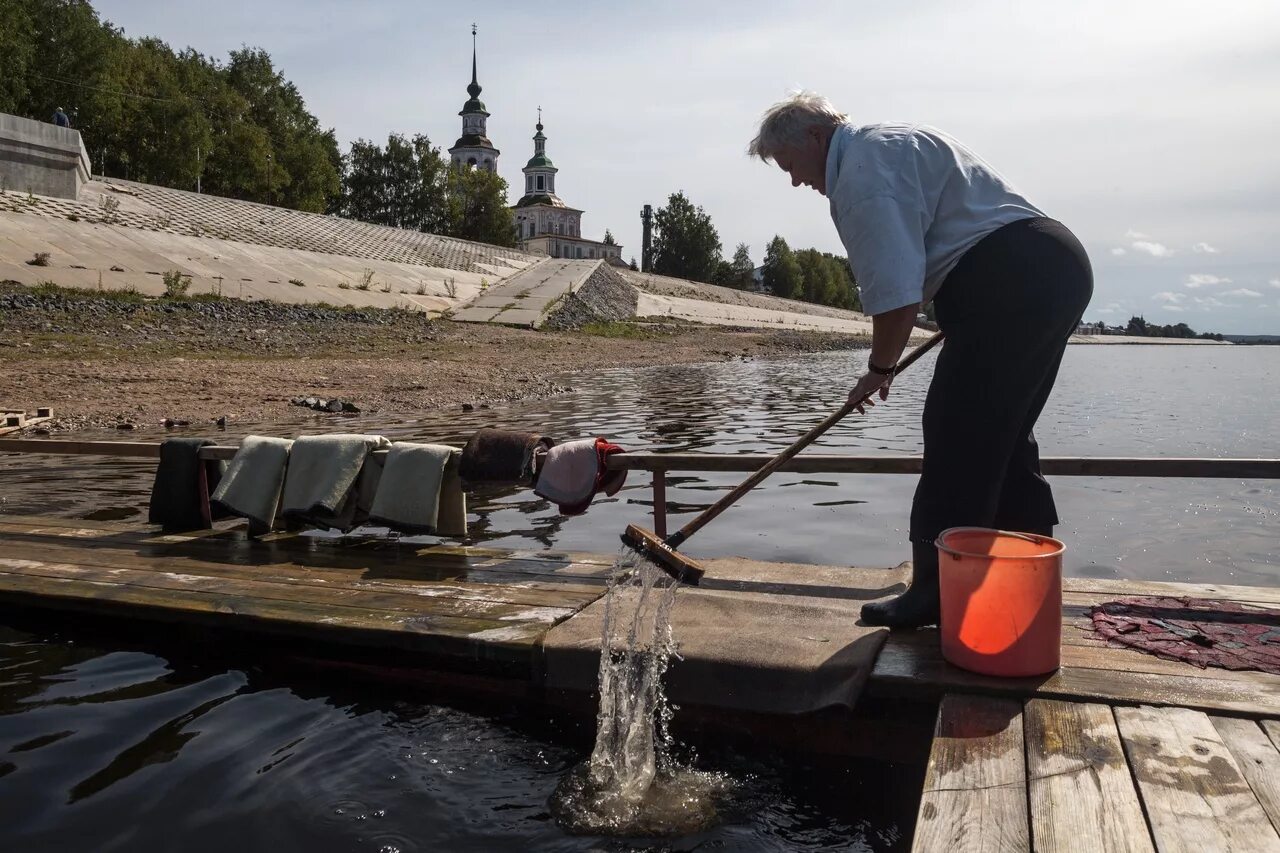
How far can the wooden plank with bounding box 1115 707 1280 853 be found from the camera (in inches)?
83.5

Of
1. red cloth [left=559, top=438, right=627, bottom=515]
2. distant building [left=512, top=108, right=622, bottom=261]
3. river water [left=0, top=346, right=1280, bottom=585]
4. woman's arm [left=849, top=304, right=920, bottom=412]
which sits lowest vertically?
river water [left=0, top=346, right=1280, bottom=585]

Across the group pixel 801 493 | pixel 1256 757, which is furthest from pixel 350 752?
pixel 801 493

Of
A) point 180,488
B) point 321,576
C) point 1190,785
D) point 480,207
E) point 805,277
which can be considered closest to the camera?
point 1190,785

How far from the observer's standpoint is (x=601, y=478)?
5039 mm

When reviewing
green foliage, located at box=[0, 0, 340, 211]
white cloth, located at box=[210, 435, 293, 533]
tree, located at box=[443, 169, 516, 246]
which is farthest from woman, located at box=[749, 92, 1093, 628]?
tree, located at box=[443, 169, 516, 246]

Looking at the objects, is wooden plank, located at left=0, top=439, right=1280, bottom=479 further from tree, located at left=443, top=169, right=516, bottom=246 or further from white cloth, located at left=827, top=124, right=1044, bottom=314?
tree, located at left=443, top=169, right=516, bottom=246

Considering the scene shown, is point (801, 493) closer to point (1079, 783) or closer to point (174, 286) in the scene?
point (1079, 783)

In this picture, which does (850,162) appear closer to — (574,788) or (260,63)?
(574,788)

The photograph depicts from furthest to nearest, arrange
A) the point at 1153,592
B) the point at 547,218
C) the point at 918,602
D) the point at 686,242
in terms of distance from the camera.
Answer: the point at 547,218 < the point at 686,242 < the point at 1153,592 < the point at 918,602

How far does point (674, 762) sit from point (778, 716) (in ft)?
1.38

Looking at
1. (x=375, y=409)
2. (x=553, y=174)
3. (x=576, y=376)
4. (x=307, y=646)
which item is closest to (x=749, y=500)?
(x=307, y=646)

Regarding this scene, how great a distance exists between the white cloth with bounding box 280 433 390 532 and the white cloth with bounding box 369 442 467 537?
146 mm

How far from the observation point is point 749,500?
911 cm

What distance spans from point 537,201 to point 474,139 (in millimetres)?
13258
